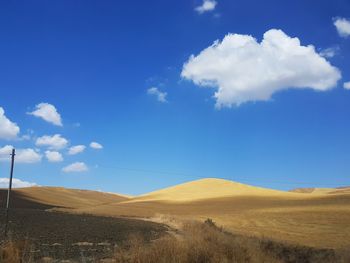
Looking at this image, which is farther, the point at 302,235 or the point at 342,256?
the point at 302,235

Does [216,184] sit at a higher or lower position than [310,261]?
higher

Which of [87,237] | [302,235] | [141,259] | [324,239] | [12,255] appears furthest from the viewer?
[302,235]

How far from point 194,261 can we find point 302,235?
83.7 ft

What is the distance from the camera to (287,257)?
24.7 metres

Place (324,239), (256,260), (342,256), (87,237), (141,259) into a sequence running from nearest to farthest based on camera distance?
(141,259) < (256,260) < (342,256) < (87,237) < (324,239)

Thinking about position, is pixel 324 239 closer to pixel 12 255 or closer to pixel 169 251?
pixel 169 251

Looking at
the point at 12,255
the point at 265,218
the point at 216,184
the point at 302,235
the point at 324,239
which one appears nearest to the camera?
the point at 12,255

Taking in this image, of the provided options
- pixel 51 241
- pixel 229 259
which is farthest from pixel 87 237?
pixel 229 259

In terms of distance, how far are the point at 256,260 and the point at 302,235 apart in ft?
78.8

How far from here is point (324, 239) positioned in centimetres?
3738

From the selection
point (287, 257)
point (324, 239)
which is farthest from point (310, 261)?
point (324, 239)

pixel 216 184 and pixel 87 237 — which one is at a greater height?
pixel 216 184

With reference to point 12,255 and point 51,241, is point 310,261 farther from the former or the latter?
point 12,255

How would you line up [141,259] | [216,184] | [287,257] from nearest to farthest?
[141,259] → [287,257] → [216,184]
